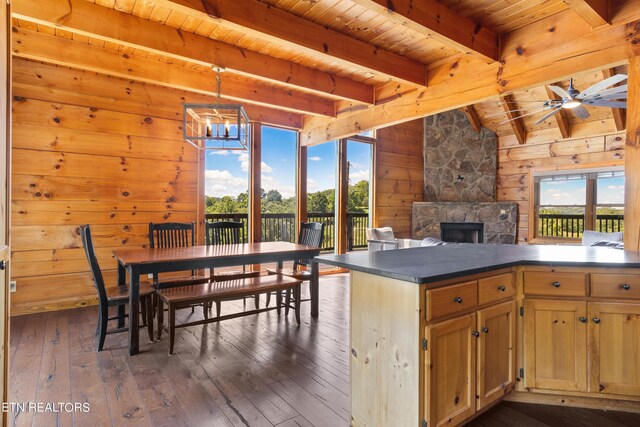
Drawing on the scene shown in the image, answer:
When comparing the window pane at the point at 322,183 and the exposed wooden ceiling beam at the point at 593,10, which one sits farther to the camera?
the window pane at the point at 322,183

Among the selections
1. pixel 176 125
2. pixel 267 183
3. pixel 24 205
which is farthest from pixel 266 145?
pixel 24 205

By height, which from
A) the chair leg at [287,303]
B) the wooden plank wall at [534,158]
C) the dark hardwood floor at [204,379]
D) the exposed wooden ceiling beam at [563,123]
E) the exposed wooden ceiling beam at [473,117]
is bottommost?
the dark hardwood floor at [204,379]

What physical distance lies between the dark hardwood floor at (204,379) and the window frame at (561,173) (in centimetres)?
566

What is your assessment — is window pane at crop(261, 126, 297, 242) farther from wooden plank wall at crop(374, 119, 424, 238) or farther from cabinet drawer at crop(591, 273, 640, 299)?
cabinet drawer at crop(591, 273, 640, 299)

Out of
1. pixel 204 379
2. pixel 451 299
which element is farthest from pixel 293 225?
pixel 451 299

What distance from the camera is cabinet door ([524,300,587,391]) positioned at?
2051 millimetres

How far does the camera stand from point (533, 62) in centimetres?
285

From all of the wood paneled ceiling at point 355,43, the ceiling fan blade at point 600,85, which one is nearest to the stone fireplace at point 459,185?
the ceiling fan blade at point 600,85

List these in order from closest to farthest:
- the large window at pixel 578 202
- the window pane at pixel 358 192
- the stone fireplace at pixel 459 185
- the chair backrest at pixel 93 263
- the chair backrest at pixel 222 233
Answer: the chair backrest at pixel 93 263 → the chair backrest at pixel 222 233 → the large window at pixel 578 202 → the window pane at pixel 358 192 → the stone fireplace at pixel 459 185

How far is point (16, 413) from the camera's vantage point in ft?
6.48

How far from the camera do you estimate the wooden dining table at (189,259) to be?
279cm

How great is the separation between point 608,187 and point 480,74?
16.9 ft

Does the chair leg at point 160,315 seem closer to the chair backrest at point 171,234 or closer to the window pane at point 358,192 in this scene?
the chair backrest at point 171,234

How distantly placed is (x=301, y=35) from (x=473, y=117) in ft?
19.7
